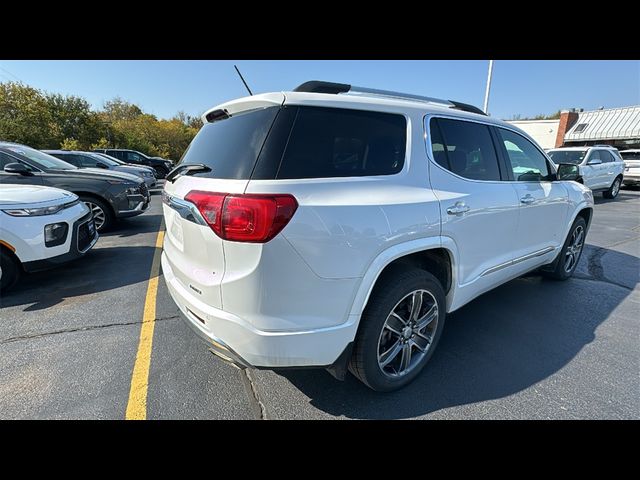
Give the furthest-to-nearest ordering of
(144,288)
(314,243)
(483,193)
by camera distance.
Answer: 1. (144,288)
2. (483,193)
3. (314,243)

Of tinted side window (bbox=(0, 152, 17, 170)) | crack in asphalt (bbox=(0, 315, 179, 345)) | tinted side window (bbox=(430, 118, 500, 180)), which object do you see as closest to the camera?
tinted side window (bbox=(430, 118, 500, 180))

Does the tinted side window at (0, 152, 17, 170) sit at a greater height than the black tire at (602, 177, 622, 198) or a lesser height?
greater

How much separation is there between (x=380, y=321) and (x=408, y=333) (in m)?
0.44

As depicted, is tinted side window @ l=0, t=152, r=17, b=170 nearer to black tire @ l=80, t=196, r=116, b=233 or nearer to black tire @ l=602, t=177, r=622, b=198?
black tire @ l=80, t=196, r=116, b=233

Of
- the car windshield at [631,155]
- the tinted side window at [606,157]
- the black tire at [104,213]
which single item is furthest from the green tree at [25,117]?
the car windshield at [631,155]

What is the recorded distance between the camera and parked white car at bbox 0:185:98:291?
10.9 feet

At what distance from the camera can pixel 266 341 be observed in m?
1.58

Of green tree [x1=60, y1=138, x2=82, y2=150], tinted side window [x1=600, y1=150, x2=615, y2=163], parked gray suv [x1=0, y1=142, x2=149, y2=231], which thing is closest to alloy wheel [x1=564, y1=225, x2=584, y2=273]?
parked gray suv [x1=0, y1=142, x2=149, y2=231]

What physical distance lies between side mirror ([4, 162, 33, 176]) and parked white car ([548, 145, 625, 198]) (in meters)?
13.5
